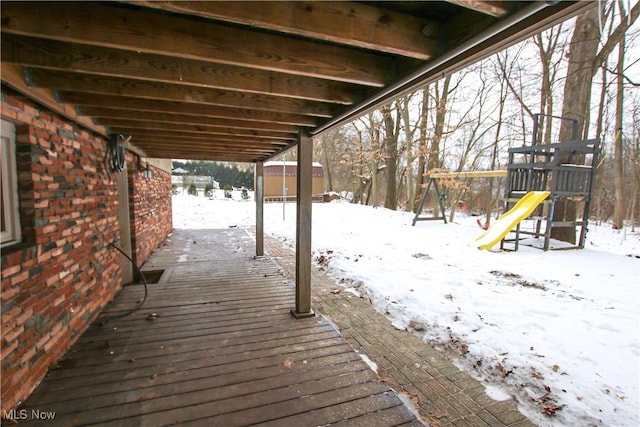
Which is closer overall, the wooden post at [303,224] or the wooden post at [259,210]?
the wooden post at [303,224]

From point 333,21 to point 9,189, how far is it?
8.03 feet

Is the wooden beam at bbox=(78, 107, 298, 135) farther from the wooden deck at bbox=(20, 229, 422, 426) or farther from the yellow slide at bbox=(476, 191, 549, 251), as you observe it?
the yellow slide at bbox=(476, 191, 549, 251)

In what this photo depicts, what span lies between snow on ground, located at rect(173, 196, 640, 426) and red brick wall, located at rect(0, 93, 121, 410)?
3.10 meters

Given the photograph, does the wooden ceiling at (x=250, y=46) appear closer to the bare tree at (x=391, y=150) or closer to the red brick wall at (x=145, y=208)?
the red brick wall at (x=145, y=208)

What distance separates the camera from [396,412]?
193cm

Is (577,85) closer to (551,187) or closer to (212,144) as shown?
(551,187)

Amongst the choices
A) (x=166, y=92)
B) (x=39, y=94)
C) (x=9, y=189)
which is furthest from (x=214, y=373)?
(x=39, y=94)

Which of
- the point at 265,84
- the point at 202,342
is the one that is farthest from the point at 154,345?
the point at 265,84

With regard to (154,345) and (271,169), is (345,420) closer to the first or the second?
(154,345)

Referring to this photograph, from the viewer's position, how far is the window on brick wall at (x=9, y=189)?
1.97 m

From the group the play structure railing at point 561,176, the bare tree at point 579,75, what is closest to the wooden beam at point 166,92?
the play structure railing at point 561,176

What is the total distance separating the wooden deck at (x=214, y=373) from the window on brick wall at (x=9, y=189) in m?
1.09

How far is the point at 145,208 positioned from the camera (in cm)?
554

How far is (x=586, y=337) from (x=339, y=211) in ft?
33.5
